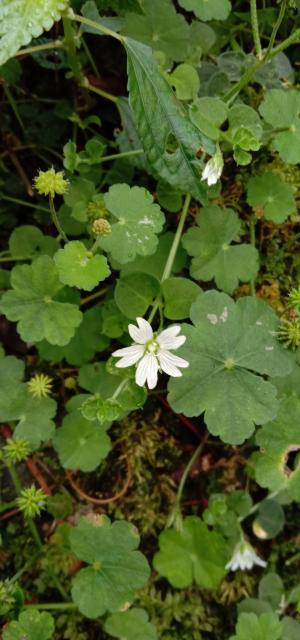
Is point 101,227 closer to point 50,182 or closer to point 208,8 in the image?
point 50,182

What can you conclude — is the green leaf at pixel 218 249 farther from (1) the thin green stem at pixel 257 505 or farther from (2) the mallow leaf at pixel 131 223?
(1) the thin green stem at pixel 257 505

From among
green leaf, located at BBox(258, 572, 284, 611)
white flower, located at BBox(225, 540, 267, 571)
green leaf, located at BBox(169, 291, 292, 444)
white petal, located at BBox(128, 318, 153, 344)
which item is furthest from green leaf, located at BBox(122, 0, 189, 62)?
green leaf, located at BBox(258, 572, 284, 611)

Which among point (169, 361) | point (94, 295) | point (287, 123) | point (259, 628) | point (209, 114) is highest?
point (209, 114)

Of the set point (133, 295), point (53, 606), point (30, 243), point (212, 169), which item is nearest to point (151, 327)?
point (133, 295)

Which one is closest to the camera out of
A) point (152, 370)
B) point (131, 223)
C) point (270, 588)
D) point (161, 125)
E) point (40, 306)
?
point (152, 370)

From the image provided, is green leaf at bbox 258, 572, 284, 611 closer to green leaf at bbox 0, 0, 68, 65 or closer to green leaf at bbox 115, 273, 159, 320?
green leaf at bbox 115, 273, 159, 320

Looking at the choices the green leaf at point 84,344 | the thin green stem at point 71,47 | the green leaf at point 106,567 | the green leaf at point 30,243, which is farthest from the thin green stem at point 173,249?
the green leaf at point 106,567

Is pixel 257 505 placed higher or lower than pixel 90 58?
lower
